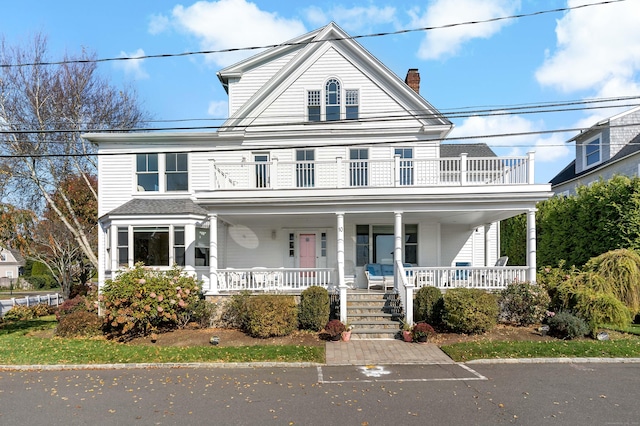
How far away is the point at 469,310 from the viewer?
35.5 feet

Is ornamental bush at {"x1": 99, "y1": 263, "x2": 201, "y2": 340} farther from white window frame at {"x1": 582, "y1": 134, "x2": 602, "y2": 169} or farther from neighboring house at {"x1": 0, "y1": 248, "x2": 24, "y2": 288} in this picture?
neighboring house at {"x1": 0, "y1": 248, "x2": 24, "y2": 288}

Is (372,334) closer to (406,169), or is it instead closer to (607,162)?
(406,169)

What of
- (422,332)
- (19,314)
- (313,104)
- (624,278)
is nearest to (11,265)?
(19,314)

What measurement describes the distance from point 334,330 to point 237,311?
319cm

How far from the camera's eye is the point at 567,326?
1046 centimetres

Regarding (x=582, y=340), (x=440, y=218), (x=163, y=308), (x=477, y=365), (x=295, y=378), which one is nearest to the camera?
(x=295, y=378)

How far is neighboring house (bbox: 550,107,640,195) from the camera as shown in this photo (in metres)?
19.2

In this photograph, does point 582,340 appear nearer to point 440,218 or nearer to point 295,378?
point 440,218

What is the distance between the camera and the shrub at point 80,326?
40.1ft

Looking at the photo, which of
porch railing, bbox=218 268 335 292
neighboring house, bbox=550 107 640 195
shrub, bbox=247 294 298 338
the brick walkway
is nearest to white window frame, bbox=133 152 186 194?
porch railing, bbox=218 268 335 292

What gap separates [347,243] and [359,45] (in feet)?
26.5

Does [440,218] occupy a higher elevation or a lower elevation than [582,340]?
higher

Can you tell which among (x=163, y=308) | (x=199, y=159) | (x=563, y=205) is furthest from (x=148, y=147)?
(x=563, y=205)

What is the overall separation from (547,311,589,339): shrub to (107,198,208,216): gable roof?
460 inches
